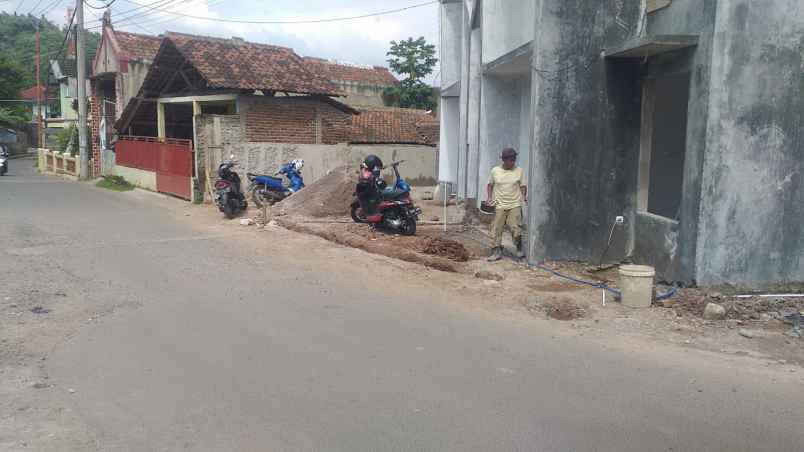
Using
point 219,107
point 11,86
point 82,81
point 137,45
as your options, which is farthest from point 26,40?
point 219,107

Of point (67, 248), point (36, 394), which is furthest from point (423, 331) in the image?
point (67, 248)

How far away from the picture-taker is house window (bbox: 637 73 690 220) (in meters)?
8.48

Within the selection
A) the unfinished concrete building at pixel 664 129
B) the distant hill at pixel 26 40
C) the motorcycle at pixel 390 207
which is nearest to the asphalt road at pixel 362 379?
the unfinished concrete building at pixel 664 129

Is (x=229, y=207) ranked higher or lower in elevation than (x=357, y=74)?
lower

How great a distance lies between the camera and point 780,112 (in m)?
7.54

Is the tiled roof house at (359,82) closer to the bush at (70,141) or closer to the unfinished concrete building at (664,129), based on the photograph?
the bush at (70,141)

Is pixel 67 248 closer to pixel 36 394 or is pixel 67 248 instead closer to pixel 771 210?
pixel 36 394

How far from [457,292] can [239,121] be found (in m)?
11.5

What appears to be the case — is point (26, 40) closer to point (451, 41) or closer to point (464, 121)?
point (451, 41)

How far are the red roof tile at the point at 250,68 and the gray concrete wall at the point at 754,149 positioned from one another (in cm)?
1285

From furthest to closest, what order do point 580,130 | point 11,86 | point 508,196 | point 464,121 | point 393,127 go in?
point 11,86, point 393,127, point 464,121, point 508,196, point 580,130

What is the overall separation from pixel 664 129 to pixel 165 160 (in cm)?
1586

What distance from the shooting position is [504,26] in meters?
12.3

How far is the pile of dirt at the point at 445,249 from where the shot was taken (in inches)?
398
